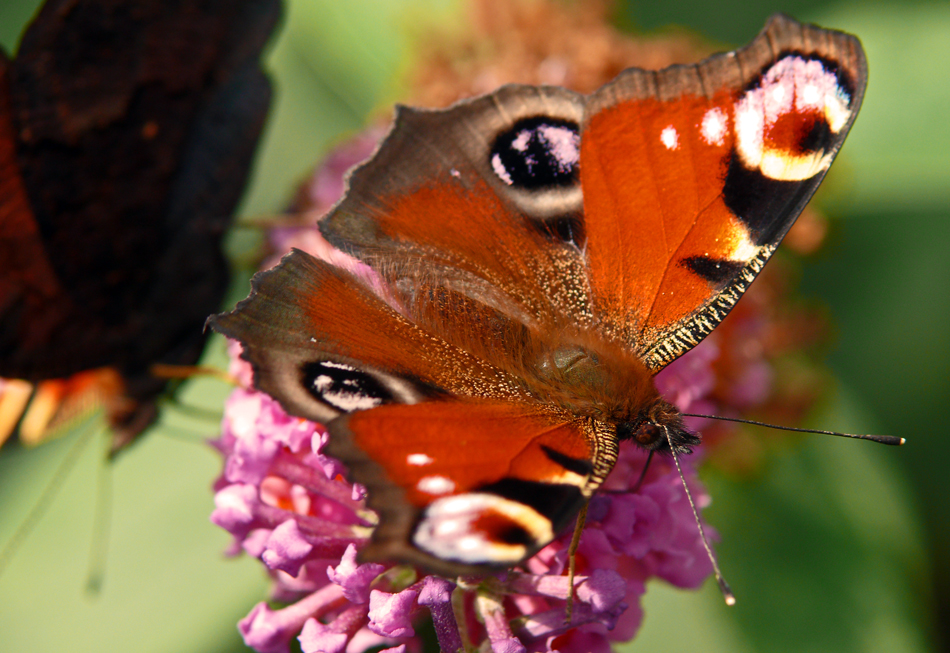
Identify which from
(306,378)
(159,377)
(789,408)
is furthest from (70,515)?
(789,408)

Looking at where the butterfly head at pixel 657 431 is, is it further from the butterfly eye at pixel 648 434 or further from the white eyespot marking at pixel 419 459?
the white eyespot marking at pixel 419 459

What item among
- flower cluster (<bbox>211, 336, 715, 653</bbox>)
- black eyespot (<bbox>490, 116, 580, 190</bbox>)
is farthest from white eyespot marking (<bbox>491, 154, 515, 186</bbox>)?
flower cluster (<bbox>211, 336, 715, 653</bbox>)

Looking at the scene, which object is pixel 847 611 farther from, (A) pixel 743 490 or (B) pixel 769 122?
(B) pixel 769 122

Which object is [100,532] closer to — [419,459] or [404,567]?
[404,567]

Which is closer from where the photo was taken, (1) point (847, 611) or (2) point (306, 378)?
(2) point (306, 378)

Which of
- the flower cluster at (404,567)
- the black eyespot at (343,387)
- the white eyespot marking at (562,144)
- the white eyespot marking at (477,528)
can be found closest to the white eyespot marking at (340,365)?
the black eyespot at (343,387)

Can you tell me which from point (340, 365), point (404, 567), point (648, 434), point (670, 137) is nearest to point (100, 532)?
point (404, 567)

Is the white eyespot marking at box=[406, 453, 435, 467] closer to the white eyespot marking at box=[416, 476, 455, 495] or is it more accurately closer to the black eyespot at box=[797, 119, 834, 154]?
the white eyespot marking at box=[416, 476, 455, 495]
